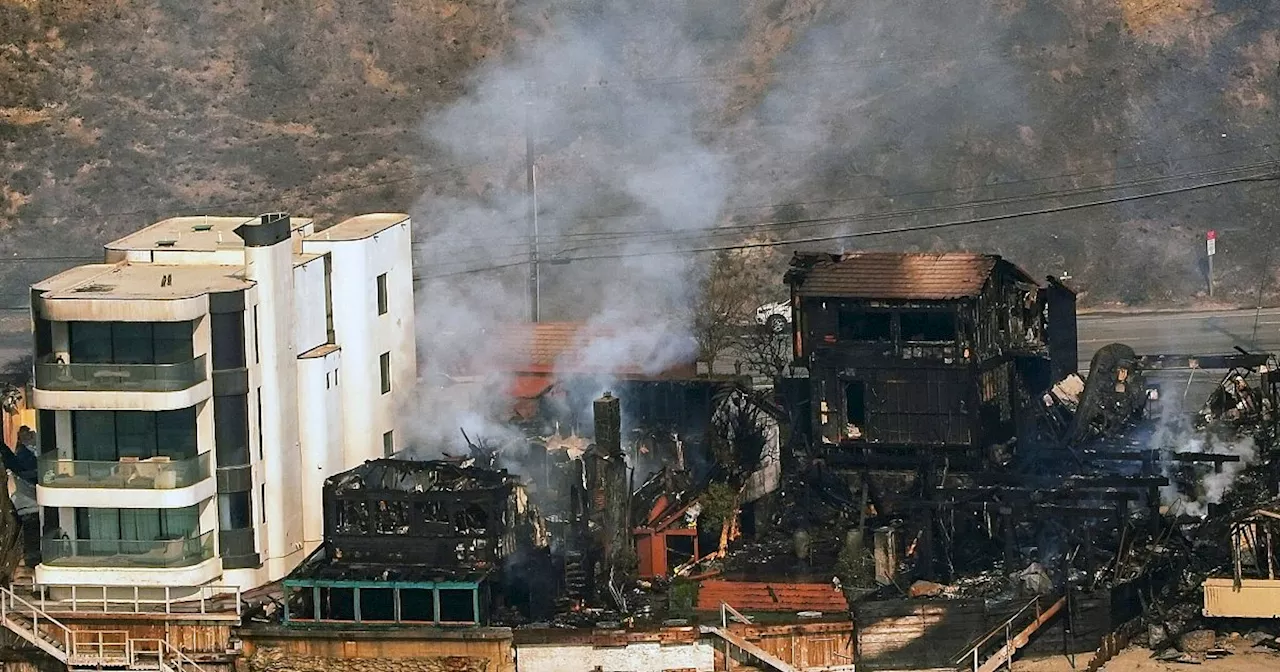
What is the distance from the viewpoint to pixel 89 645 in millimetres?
61562

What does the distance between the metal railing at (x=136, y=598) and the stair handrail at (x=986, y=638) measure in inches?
621

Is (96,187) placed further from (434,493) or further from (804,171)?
(434,493)

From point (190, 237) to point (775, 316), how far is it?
66.8 ft

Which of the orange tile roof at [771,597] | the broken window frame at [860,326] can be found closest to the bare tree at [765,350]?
the broken window frame at [860,326]

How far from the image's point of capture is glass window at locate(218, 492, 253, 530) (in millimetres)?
63500

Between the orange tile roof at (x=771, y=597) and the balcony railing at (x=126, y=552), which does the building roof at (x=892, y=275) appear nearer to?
the orange tile roof at (x=771, y=597)

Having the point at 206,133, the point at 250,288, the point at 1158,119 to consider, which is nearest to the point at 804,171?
the point at 1158,119

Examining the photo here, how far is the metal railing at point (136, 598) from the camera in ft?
204

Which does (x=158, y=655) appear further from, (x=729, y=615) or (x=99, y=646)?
(x=729, y=615)

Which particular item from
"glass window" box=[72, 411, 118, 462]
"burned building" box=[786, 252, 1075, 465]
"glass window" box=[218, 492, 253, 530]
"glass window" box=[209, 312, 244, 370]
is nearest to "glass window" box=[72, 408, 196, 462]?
"glass window" box=[72, 411, 118, 462]

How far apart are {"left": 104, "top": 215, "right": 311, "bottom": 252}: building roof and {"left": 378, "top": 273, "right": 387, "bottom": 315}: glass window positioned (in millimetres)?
2296

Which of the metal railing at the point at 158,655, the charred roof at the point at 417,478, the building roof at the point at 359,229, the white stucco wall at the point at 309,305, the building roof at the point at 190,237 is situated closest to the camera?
the metal railing at the point at 158,655

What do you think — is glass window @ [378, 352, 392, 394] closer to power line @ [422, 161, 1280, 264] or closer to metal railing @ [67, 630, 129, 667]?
metal railing @ [67, 630, 129, 667]

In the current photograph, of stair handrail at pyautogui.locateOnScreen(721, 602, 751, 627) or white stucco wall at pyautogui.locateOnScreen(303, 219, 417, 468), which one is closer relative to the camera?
stair handrail at pyautogui.locateOnScreen(721, 602, 751, 627)
